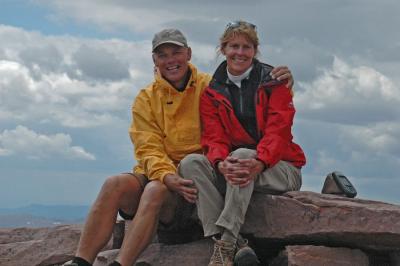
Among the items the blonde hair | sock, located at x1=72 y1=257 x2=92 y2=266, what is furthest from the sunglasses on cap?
sock, located at x1=72 y1=257 x2=92 y2=266

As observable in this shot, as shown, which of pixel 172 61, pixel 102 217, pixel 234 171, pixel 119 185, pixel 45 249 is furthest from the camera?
pixel 45 249

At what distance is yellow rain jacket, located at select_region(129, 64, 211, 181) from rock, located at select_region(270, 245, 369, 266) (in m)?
1.60

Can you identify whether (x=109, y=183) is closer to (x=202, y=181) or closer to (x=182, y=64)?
(x=202, y=181)

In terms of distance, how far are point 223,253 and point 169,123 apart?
1.69 metres

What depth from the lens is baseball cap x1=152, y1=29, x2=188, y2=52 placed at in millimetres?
9141

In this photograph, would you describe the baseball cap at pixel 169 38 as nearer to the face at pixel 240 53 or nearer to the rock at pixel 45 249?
the face at pixel 240 53

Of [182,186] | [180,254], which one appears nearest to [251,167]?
[182,186]

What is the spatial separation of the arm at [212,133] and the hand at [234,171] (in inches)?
8.5

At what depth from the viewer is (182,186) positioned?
8.73 meters

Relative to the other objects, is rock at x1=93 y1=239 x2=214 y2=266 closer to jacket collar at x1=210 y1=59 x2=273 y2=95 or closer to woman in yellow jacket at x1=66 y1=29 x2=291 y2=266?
woman in yellow jacket at x1=66 y1=29 x2=291 y2=266

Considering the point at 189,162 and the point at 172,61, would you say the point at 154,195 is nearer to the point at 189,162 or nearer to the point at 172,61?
the point at 189,162

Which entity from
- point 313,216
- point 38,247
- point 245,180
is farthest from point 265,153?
point 38,247

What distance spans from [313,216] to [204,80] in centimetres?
203

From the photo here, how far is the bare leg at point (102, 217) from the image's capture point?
28.8 feet
